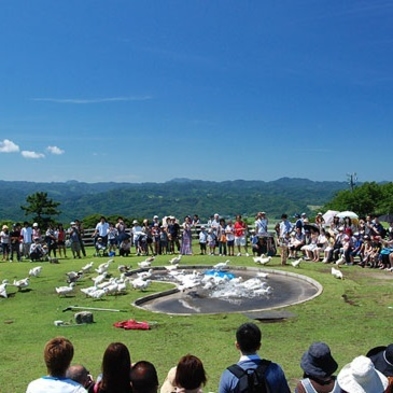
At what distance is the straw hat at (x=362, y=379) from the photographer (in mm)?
4199

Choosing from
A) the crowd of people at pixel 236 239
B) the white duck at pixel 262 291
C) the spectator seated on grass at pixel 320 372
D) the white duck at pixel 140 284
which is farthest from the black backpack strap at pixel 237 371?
the crowd of people at pixel 236 239

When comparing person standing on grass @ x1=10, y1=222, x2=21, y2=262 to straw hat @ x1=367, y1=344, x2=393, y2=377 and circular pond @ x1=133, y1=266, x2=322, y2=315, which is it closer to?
circular pond @ x1=133, y1=266, x2=322, y2=315

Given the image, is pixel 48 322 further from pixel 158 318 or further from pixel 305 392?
pixel 305 392

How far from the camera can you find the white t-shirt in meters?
4.14

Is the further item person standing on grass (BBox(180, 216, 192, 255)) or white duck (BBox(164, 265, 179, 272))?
person standing on grass (BBox(180, 216, 192, 255))

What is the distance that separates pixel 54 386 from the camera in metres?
4.15

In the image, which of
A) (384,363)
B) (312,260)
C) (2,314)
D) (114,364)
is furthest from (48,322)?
(312,260)

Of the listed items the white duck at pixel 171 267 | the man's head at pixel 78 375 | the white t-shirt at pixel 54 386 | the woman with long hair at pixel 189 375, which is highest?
the woman with long hair at pixel 189 375

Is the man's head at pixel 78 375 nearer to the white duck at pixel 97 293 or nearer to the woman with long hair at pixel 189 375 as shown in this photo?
the woman with long hair at pixel 189 375

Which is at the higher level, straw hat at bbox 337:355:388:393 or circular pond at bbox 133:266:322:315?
straw hat at bbox 337:355:388:393

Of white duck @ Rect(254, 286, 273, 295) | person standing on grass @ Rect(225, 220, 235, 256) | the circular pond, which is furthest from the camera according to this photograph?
person standing on grass @ Rect(225, 220, 235, 256)

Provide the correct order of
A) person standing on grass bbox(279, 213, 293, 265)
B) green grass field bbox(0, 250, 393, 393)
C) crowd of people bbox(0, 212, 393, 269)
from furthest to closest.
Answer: person standing on grass bbox(279, 213, 293, 265) < crowd of people bbox(0, 212, 393, 269) < green grass field bbox(0, 250, 393, 393)

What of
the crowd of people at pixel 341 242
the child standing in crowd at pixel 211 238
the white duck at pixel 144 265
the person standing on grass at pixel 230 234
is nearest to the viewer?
the crowd of people at pixel 341 242

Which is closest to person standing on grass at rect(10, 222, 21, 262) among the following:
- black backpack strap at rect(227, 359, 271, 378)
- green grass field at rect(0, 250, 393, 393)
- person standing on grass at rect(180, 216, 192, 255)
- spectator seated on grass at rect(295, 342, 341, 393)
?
person standing on grass at rect(180, 216, 192, 255)
